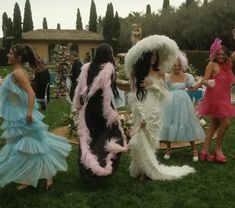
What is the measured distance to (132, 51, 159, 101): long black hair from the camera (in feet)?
18.8

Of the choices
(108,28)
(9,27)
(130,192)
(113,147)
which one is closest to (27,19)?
(9,27)

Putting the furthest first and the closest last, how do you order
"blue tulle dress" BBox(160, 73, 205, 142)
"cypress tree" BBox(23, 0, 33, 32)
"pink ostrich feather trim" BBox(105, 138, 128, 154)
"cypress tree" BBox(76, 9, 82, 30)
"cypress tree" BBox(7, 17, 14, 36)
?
"cypress tree" BBox(76, 9, 82, 30)
"cypress tree" BBox(23, 0, 33, 32)
"cypress tree" BBox(7, 17, 14, 36)
"blue tulle dress" BBox(160, 73, 205, 142)
"pink ostrich feather trim" BBox(105, 138, 128, 154)

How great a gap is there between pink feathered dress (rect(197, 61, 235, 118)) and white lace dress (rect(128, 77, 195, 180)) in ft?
3.80

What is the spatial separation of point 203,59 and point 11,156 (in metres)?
22.9

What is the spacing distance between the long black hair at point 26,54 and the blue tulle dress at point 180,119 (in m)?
2.32

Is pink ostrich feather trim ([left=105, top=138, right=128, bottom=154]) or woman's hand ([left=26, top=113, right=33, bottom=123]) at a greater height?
woman's hand ([left=26, top=113, right=33, bottom=123])

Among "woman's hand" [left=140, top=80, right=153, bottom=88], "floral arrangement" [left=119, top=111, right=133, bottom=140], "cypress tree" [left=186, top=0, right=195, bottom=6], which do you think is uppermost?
"cypress tree" [left=186, top=0, right=195, bottom=6]

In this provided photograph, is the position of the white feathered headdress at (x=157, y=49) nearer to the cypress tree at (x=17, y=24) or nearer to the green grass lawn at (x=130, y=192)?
the green grass lawn at (x=130, y=192)

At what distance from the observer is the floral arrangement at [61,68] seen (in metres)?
17.4

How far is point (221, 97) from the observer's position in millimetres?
6809

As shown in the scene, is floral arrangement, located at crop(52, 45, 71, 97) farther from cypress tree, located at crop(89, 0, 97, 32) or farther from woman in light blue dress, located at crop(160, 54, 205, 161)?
cypress tree, located at crop(89, 0, 97, 32)

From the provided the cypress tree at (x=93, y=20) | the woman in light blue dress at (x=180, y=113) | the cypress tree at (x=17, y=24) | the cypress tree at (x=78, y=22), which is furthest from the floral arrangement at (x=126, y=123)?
the cypress tree at (x=78, y=22)

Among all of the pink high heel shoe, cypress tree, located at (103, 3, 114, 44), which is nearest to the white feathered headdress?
the pink high heel shoe

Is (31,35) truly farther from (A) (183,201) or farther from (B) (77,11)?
(A) (183,201)
